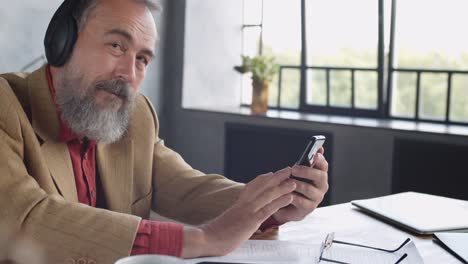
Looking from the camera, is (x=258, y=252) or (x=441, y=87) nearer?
(x=258, y=252)

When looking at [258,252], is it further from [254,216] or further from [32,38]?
[32,38]

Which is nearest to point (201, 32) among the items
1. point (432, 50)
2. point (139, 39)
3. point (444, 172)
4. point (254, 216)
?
point (432, 50)

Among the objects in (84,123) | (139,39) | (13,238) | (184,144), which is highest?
(139,39)

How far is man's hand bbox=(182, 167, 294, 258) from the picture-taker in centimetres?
111

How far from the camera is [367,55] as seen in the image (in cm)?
403

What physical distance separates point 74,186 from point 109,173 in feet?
0.48

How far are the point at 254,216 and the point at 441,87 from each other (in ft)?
9.69

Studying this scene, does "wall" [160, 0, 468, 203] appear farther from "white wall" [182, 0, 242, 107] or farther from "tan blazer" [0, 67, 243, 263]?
"tan blazer" [0, 67, 243, 263]

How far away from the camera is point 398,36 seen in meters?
3.88

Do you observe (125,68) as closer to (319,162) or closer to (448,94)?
(319,162)

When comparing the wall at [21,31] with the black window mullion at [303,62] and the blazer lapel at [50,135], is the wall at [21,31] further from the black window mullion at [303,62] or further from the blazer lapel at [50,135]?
the blazer lapel at [50,135]

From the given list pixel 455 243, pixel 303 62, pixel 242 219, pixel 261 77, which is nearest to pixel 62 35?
pixel 242 219

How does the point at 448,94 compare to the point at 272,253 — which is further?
the point at 448,94

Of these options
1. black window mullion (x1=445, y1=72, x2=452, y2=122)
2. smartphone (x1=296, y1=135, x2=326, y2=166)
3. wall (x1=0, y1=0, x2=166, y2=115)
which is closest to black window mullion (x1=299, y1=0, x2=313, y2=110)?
black window mullion (x1=445, y1=72, x2=452, y2=122)
